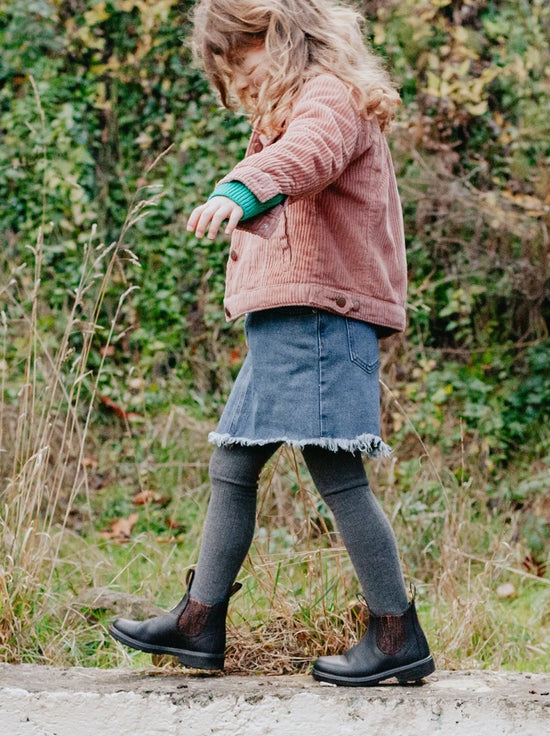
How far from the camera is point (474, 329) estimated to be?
500 centimetres

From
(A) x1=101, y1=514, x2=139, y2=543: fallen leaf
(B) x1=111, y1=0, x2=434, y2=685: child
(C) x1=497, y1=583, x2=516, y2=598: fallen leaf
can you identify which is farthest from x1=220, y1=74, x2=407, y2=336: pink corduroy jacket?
(A) x1=101, y1=514, x2=139, y2=543: fallen leaf

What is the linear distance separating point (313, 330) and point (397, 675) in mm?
805

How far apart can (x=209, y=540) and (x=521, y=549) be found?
7.39ft

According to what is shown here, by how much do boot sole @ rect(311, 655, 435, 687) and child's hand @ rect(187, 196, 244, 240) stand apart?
106 cm

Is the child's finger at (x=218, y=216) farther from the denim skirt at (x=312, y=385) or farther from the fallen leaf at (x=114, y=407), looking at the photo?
the fallen leaf at (x=114, y=407)

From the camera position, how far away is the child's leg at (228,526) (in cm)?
219

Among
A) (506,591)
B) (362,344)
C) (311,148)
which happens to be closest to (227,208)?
(311,148)

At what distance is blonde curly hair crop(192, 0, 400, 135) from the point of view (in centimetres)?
210

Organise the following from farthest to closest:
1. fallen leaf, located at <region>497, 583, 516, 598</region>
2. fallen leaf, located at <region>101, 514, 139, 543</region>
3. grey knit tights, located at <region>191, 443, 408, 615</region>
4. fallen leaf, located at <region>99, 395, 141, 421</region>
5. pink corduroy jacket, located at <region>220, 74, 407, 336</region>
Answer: fallen leaf, located at <region>99, 395, 141, 421</region> → fallen leaf, located at <region>101, 514, 139, 543</region> → fallen leaf, located at <region>497, 583, 516, 598</region> → grey knit tights, located at <region>191, 443, 408, 615</region> → pink corduroy jacket, located at <region>220, 74, 407, 336</region>

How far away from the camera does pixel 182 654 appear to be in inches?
86.1

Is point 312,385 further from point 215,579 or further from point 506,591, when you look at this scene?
point 506,591

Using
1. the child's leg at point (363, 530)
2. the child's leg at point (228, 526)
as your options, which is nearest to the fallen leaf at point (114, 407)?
the child's leg at point (228, 526)

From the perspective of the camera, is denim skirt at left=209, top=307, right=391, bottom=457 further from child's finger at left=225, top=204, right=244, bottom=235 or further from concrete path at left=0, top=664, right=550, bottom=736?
concrete path at left=0, top=664, right=550, bottom=736

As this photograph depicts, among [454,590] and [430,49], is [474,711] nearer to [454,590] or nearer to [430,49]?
[454,590]
